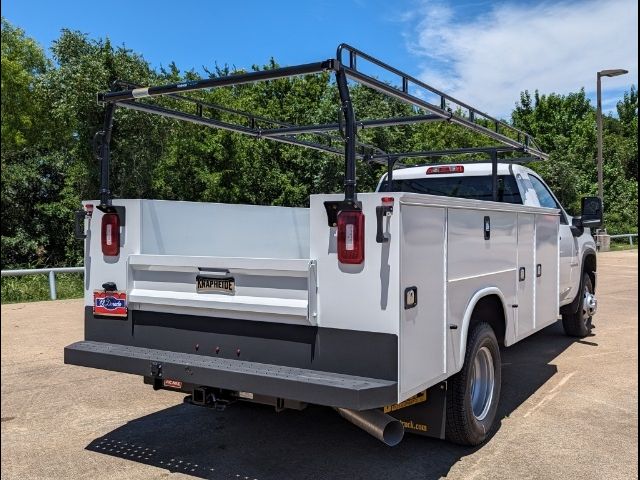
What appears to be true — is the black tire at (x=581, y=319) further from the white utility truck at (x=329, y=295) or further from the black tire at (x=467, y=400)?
the black tire at (x=467, y=400)

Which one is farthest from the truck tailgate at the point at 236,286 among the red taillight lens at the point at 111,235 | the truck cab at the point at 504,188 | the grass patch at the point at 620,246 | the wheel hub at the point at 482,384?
the grass patch at the point at 620,246

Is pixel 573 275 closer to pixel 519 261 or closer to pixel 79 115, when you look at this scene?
pixel 519 261

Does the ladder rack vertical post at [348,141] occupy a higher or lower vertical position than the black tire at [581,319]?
higher

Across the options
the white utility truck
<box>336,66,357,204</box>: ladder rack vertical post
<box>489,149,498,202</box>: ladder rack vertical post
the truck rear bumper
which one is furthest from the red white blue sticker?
<box>489,149,498,202</box>: ladder rack vertical post

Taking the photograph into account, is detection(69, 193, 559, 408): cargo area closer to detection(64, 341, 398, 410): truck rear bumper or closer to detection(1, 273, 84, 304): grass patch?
detection(64, 341, 398, 410): truck rear bumper

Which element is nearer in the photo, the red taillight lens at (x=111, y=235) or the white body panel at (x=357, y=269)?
the white body panel at (x=357, y=269)

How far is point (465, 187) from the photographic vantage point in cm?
664

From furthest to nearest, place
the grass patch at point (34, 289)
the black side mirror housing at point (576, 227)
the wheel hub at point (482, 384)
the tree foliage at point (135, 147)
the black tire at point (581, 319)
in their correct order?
1. the tree foliage at point (135, 147)
2. the grass patch at point (34, 289)
3. the black tire at point (581, 319)
4. the black side mirror housing at point (576, 227)
5. the wheel hub at point (482, 384)

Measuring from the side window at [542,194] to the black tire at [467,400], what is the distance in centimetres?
281

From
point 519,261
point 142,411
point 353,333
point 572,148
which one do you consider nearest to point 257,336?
point 353,333

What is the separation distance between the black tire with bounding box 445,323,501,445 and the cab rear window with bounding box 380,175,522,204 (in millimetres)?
2358

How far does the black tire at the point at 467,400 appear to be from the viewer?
4051mm

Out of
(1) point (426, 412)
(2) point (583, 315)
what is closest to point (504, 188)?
(2) point (583, 315)

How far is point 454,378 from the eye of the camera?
4059 millimetres
